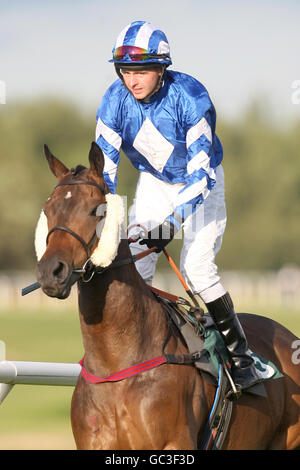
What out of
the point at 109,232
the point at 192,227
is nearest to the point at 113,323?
the point at 109,232

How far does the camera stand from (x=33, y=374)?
5.72 meters

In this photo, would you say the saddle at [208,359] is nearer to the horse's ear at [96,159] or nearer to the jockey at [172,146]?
the jockey at [172,146]

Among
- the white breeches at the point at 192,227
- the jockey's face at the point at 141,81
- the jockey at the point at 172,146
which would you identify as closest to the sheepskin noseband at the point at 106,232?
the jockey at the point at 172,146

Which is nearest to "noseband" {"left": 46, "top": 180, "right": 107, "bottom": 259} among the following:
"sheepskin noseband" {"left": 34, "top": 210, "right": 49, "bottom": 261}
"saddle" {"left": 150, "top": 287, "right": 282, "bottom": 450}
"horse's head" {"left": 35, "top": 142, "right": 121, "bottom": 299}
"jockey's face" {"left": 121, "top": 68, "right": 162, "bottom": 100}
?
"horse's head" {"left": 35, "top": 142, "right": 121, "bottom": 299}

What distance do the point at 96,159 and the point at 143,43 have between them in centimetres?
90

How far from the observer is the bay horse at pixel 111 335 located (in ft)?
13.8

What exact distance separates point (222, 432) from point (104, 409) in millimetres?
775

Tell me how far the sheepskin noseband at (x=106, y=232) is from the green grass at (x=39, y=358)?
4.69m

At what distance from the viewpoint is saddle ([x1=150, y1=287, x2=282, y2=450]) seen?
470 centimetres

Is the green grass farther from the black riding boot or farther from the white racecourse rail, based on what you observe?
the black riding boot

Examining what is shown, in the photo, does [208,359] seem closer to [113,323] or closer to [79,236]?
[113,323]

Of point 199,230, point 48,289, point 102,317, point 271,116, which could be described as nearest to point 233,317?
point 199,230

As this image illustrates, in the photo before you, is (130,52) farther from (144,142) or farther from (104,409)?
(104,409)

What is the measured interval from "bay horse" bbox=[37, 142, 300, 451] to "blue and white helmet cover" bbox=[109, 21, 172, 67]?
815 mm
